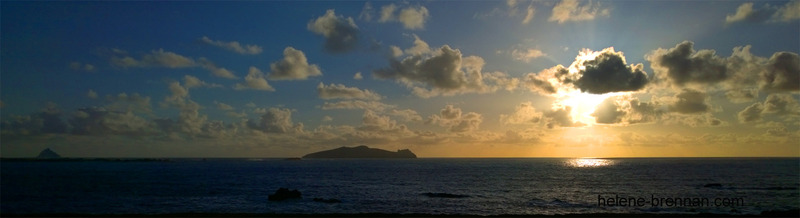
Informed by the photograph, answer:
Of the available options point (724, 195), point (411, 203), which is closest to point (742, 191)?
point (724, 195)

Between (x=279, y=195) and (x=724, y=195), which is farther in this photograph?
(x=724, y=195)

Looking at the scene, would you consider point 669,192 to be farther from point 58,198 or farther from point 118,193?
point 58,198

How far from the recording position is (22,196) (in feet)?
226

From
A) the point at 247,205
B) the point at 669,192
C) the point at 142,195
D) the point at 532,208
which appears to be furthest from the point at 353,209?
the point at 669,192

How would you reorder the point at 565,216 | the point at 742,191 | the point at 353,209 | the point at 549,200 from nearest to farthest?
the point at 565,216
the point at 353,209
the point at 549,200
the point at 742,191

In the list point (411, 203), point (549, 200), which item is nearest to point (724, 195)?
point (549, 200)

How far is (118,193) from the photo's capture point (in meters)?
73.9

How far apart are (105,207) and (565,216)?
178ft

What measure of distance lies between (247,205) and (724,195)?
236 ft

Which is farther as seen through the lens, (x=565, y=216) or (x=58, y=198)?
(x=58, y=198)

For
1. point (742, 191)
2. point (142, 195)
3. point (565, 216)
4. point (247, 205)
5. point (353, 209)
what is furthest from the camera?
point (742, 191)

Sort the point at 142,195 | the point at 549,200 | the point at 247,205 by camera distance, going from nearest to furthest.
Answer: the point at 247,205 < the point at 549,200 < the point at 142,195

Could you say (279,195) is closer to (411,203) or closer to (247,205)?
(247,205)

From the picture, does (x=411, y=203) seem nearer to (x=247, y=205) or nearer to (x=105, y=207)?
(x=247, y=205)
